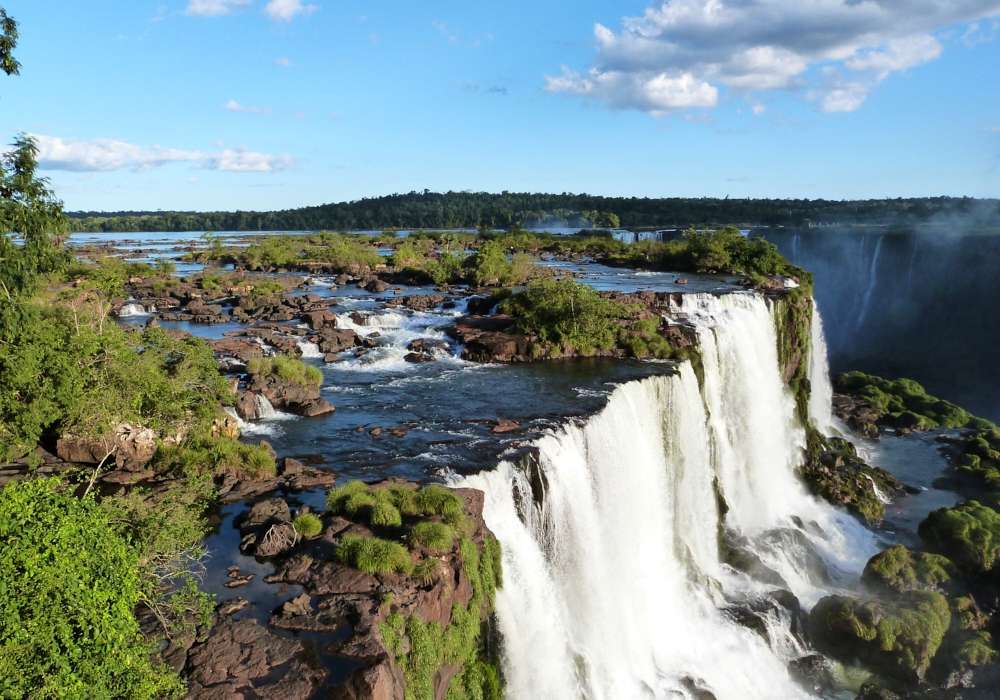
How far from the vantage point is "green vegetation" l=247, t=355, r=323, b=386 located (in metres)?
18.3

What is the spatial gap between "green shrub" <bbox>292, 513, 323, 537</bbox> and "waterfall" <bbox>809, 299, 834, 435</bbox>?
25.9 metres

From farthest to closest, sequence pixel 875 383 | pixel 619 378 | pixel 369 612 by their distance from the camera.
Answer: pixel 875 383 → pixel 619 378 → pixel 369 612

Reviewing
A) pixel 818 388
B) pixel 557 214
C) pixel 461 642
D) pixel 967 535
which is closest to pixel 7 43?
pixel 461 642

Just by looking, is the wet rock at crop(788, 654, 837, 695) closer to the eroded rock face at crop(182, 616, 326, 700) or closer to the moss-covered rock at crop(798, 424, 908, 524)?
the moss-covered rock at crop(798, 424, 908, 524)

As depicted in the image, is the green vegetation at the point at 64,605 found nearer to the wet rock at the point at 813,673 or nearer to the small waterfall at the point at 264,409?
the small waterfall at the point at 264,409

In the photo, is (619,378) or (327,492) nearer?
(327,492)

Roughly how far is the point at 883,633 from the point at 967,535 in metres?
6.33

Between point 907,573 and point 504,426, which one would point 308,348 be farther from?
point 907,573

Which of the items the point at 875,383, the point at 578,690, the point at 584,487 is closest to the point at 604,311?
the point at 584,487

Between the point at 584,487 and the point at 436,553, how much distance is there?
4.73 m

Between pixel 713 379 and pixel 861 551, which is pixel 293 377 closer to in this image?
pixel 713 379

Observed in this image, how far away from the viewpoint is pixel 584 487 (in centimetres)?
1362

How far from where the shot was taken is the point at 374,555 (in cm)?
954

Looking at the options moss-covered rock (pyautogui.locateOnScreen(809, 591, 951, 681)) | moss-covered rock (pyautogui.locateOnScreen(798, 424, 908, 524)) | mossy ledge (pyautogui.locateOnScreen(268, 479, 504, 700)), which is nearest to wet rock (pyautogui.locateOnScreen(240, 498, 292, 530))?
mossy ledge (pyautogui.locateOnScreen(268, 479, 504, 700))
